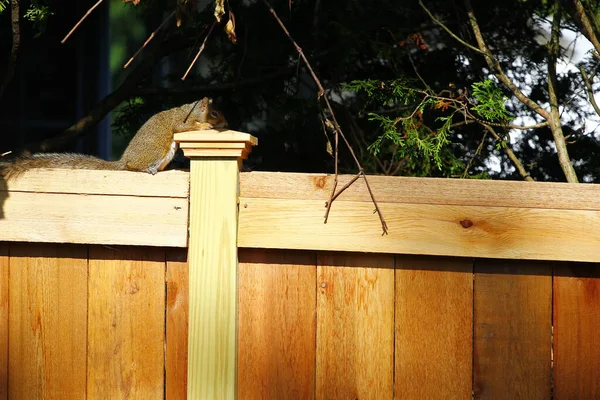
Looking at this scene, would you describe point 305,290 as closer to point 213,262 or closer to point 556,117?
point 213,262

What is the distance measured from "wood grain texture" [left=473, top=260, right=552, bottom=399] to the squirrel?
107 cm

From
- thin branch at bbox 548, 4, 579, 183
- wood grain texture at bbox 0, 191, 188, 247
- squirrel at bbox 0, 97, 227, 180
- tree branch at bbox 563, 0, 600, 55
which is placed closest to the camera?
wood grain texture at bbox 0, 191, 188, 247

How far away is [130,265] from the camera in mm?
2045

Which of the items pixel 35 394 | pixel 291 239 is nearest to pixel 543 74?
pixel 291 239

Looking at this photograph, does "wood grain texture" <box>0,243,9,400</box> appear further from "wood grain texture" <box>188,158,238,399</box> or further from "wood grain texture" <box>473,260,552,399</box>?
"wood grain texture" <box>473,260,552,399</box>

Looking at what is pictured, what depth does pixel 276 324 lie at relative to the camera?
1.99 metres

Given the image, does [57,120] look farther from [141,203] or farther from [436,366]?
[436,366]

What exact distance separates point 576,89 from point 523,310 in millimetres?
1862

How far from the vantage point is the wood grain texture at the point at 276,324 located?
1.98 metres

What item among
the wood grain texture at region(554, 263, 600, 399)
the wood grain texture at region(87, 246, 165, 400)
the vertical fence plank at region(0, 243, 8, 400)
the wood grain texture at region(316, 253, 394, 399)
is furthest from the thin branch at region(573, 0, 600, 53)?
the vertical fence plank at region(0, 243, 8, 400)

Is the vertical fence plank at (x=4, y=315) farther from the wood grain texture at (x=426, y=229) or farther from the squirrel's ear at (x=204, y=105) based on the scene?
the squirrel's ear at (x=204, y=105)

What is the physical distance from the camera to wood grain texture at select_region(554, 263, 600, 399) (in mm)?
1914

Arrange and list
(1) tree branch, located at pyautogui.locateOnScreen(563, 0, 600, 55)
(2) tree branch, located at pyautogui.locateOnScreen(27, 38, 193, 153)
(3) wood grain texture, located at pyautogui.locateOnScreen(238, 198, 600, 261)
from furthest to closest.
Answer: (2) tree branch, located at pyautogui.locateOnScreen(27, 38, 193, 153) < (1) tree branch, located at pyautogui.locateOnScreen(563, 0, 600, 55) < (3) wood grain texture, located at pyautogui.locateOnScreen(238, 198, 600, 261)

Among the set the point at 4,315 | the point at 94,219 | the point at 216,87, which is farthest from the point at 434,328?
the point at 216,87
